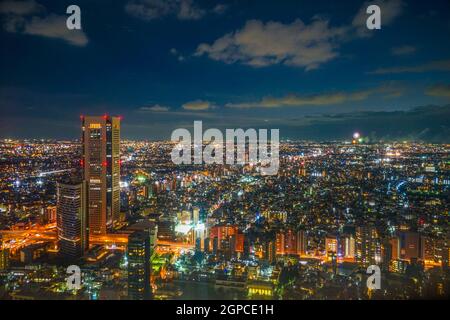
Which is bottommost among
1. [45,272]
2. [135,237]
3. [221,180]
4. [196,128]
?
[45,272]

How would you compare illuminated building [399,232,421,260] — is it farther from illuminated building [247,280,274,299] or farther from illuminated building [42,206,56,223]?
illuminated building [42,206,56,223]

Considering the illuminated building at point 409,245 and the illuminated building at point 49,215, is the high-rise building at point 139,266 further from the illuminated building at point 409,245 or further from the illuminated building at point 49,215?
the illuminated building at point 409,245

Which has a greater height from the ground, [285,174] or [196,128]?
[196,128]

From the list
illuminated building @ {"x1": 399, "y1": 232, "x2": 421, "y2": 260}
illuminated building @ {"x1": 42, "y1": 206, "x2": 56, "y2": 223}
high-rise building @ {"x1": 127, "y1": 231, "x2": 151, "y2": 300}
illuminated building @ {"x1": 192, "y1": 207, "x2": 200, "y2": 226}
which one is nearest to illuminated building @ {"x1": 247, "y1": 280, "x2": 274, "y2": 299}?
high-rise building @ {"x1": 127, "y1": 231, "x2": 151, "y2": 300}

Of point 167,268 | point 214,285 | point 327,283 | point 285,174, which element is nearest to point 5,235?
point 167,268

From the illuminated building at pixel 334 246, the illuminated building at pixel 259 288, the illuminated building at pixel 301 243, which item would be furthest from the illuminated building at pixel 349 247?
the illuminated building at pixel 259 288

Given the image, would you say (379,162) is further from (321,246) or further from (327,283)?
(327,283)

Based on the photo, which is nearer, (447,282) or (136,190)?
(447,282)
